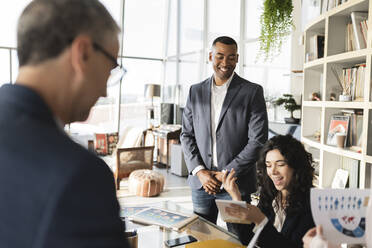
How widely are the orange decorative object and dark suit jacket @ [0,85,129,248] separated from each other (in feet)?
15.9

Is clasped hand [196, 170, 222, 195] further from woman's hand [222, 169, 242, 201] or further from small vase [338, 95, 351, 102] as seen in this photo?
small vase [338, 95, 351, 102]

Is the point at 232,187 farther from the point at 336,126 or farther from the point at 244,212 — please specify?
the point at 336,126

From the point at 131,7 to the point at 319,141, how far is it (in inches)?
260

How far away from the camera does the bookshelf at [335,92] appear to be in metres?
2.24

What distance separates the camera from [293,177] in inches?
74.9

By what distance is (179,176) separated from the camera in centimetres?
685

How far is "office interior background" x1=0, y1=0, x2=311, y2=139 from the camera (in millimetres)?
6875

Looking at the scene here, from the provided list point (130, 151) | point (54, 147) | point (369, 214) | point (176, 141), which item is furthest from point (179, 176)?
point (54, 147)

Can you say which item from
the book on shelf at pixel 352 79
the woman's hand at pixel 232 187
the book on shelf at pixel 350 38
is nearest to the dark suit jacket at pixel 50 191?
the woman's hand at pixel 232 187

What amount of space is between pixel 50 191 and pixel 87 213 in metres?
0.07

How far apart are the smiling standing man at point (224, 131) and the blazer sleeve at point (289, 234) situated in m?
0.68

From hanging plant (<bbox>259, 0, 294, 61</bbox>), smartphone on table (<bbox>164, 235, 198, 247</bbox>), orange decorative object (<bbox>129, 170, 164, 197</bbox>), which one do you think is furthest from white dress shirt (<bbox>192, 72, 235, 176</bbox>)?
orange decorative object (<bbox>129, 170, 164, 197</bbox>)

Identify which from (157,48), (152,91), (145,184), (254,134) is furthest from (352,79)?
(157,48)

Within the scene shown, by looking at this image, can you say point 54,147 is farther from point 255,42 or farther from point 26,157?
point 255,42
